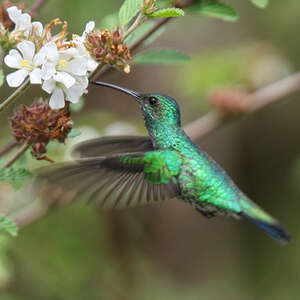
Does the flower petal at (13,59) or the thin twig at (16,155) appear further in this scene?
the thin twig at (16,155)

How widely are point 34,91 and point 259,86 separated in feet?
6.83

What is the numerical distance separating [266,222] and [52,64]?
120 centimetres

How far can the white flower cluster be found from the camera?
70.6 inches

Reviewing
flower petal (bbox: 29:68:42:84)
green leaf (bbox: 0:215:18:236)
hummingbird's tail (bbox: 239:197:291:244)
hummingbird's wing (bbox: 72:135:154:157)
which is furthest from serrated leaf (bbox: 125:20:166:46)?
green leaf (bbox: 0:215:18:236)

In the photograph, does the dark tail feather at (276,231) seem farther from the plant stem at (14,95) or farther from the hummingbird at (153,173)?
the plant stem at (14,95)

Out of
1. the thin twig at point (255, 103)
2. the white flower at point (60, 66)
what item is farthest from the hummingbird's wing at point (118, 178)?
the thin twig at point (255, 103)

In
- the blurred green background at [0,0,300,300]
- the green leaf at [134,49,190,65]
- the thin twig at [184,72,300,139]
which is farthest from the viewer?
the blurred green background at [0,0,300,300]

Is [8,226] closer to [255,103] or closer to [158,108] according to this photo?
[158,108]

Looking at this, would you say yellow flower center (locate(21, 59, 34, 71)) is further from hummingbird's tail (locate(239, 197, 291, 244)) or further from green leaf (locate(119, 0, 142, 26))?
hummingbird's tail (locate(239, 197, 291, 244))

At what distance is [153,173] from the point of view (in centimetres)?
227

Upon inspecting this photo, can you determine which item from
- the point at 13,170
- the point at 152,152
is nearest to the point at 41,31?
the point at 13,170

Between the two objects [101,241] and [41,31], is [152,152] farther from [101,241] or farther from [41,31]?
[101,241]

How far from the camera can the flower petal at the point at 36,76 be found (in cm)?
174

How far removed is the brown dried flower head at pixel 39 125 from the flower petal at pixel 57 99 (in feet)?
0.19
